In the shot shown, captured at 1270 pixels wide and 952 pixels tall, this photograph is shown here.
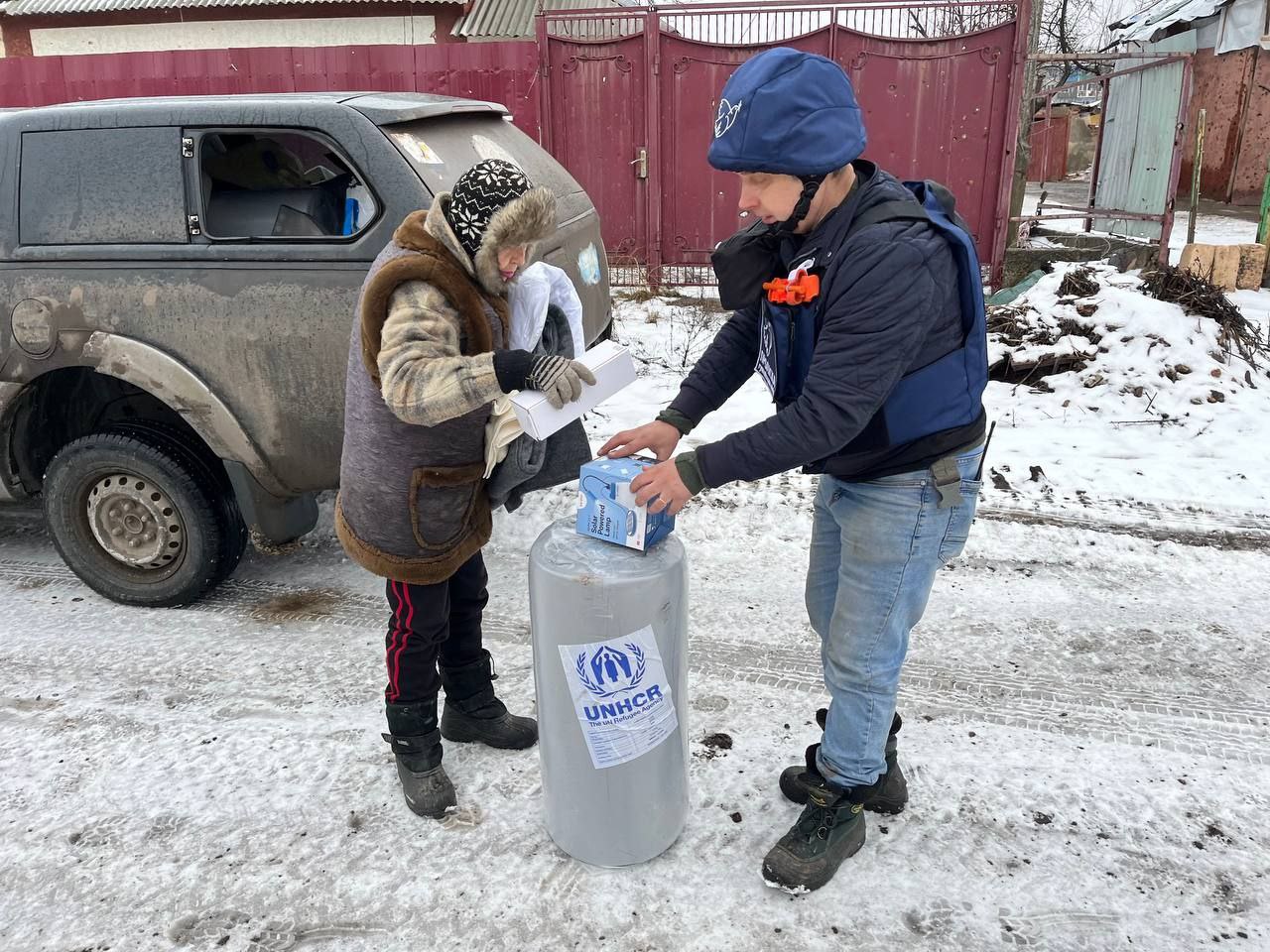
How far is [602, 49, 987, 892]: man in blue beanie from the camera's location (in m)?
1.88

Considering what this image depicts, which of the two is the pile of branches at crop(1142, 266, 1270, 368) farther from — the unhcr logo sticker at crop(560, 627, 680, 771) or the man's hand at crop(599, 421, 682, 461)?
the unhcr logo sticker at crop(560, 627, 680, 771)

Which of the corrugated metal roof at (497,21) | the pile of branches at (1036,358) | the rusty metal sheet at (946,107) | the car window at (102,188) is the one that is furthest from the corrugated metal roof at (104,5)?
the car window at (102,188)

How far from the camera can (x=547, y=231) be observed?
2203 mm

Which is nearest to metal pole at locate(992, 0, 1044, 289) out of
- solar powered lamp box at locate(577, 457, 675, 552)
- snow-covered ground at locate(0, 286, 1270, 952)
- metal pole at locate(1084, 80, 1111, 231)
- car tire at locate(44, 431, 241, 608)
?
metal pole at locate(1084, 80, 1111, 231)

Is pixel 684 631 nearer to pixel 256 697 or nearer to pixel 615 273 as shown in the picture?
pixel 256 697

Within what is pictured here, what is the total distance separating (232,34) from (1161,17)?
20.1 m

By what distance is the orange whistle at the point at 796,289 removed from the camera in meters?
1.98

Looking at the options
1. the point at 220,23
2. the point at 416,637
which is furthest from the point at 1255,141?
the point at 416,637

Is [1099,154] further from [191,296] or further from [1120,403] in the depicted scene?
[191,296]

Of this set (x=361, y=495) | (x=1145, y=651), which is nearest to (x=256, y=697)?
(x=361, y=495)

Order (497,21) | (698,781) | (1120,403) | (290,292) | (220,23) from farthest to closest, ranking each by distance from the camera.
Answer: (220,23) < (497,21) < (1120,403) < (290,292) < (698,781)

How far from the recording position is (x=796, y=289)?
200 cm

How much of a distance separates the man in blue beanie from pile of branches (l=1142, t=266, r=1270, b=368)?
16.6ft

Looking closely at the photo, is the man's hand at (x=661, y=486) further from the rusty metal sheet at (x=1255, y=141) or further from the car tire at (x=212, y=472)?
the rusty metal sheet at (x=1255, y=141)
